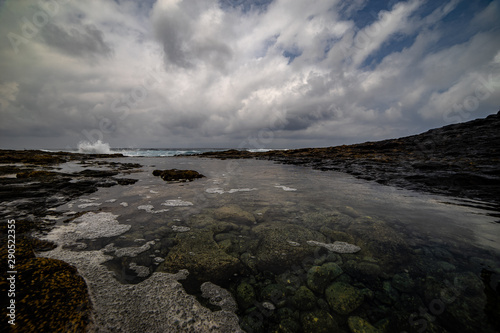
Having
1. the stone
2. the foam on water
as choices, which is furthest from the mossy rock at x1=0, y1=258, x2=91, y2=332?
the stone

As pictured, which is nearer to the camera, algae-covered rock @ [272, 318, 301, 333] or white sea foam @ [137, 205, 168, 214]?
algae-covered rock @ [272, 318, 301, 333]

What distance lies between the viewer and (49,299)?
2102mm

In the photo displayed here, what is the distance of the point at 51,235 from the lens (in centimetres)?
416

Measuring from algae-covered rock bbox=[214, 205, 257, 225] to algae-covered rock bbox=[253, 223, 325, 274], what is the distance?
59 centimetres

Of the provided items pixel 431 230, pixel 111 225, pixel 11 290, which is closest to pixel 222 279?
pixel 11 290

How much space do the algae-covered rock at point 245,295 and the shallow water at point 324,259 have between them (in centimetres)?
2

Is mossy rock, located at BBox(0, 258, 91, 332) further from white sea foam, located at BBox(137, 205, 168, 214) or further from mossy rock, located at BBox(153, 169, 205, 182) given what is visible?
mossy rock, located at BBox(153, 169, 205, 182)

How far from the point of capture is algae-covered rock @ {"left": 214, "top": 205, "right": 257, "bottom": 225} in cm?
553

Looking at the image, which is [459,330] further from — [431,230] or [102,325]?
[102,325]

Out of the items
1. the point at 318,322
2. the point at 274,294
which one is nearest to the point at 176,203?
the point at 274,294

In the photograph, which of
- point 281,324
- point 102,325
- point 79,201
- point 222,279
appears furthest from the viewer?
point 79,201

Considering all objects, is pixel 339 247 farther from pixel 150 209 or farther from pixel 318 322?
pixel 150 209

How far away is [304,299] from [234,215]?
3485 mm

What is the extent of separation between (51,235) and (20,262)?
1.81 m
